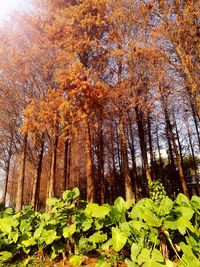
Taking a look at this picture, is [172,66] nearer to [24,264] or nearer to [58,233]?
[58,233]

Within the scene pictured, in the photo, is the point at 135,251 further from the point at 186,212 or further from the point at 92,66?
the point at 92,66

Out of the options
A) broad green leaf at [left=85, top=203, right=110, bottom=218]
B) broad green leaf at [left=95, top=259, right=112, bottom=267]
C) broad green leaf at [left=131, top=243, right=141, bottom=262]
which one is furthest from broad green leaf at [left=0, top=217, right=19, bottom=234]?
broad green leaf at [left=131, top=243, right=141, bottom=262]

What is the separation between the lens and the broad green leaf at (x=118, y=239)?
8.34ft

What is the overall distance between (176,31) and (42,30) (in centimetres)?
696

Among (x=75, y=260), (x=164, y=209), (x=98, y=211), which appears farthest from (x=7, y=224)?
(x=164, y=209)

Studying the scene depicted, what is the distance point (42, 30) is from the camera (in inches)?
443

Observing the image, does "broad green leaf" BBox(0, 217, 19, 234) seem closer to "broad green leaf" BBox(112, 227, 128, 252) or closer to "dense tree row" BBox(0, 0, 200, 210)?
"broad green leaf" BBox(112, 227, 128, 252)

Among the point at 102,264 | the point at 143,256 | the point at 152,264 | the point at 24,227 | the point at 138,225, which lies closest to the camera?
the point at 152,264

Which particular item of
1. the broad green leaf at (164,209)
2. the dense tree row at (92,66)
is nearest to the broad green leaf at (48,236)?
the broad green leaf at (164,209)

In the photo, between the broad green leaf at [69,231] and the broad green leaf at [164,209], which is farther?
the broad green leaf at [69,231]

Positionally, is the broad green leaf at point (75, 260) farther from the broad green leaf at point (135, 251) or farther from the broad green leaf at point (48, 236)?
the broad green leaf at point (135, 251)

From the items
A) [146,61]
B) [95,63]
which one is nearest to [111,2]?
[95,63]

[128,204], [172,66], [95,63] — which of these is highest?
[95,63]

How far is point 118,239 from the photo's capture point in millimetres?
2609
